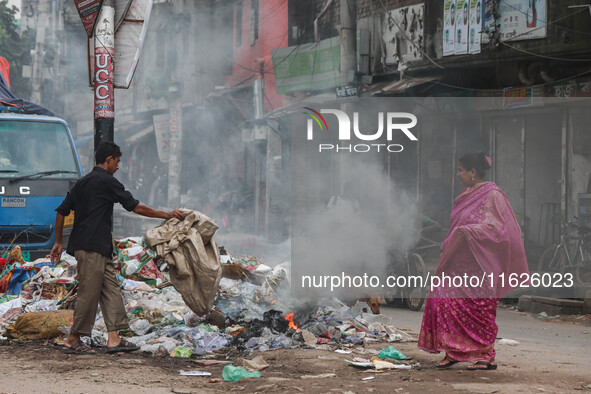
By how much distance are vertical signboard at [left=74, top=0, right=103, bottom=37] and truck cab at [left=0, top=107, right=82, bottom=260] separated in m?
2.60

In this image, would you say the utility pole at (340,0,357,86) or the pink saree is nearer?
the pink saree

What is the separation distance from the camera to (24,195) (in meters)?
9.47

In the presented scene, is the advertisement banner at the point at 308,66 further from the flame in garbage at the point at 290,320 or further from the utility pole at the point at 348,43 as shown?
the flame in garbage at the point at 290,320

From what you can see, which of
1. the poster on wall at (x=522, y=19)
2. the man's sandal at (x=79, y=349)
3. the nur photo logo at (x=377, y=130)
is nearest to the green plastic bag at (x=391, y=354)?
the man's sandal at (x=79, y=349)

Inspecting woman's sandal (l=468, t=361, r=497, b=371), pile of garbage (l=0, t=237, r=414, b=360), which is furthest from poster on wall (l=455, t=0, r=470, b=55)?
woman's sandal (l=468, t=361, r=497, b=371)

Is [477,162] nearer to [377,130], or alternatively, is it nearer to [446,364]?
[446,364]

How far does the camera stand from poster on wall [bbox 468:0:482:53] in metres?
14.7

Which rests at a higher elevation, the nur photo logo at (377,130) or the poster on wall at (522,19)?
the poster on wall at (522,19)

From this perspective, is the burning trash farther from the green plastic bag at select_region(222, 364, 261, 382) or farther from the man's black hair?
the green plastic bag at select_region(222, 364, 261, 382)

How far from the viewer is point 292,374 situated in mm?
5418

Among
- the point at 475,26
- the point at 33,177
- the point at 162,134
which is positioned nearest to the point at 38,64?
the point at 162,134

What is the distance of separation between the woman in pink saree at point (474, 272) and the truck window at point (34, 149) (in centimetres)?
571

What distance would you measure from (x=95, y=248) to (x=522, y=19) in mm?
10257

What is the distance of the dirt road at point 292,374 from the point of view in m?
4.86
